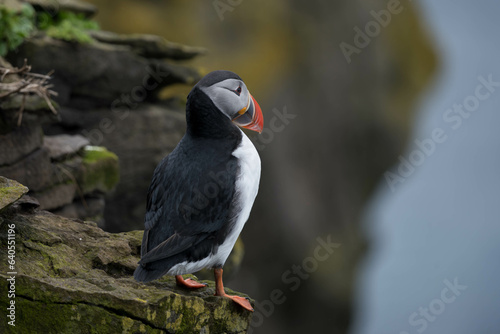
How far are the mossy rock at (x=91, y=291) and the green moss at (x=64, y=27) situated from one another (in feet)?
11.1

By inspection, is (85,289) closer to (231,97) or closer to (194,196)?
(194,196)

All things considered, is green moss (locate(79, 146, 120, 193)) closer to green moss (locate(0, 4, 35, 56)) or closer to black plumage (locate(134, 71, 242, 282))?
green moss (locate(0, 4, 35, 56))

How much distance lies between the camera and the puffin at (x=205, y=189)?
3332 mm

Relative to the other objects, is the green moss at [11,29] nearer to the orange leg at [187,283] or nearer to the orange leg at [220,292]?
the orange leg at [187,283]

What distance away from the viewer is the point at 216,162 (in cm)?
346

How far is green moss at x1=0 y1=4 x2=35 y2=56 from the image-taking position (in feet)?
19.8

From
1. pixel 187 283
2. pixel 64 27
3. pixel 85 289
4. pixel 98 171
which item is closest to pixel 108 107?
pixel 64 27

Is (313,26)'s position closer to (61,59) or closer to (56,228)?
(61,59)

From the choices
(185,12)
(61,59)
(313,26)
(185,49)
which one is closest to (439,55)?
(313,26)

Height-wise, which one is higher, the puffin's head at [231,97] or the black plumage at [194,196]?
the puffin's head at [231,97]

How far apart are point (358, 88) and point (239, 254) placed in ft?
27.7

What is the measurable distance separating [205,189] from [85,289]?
883 mm

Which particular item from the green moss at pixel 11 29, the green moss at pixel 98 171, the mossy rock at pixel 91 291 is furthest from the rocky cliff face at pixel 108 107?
the mossy rock at pixel 91 291

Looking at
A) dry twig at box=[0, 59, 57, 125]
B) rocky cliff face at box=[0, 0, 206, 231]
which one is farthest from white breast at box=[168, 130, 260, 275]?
rocky cliff face at box=[0, 0, 206, 231]
